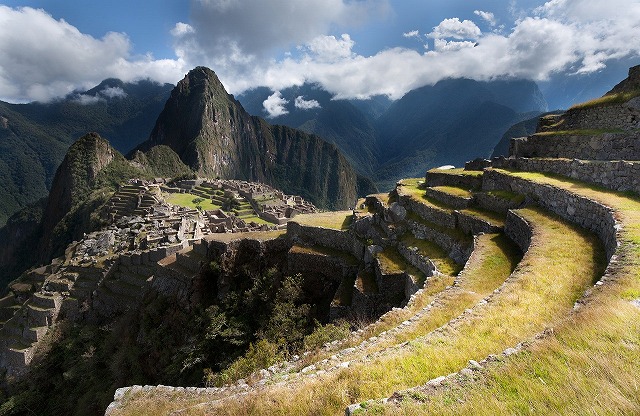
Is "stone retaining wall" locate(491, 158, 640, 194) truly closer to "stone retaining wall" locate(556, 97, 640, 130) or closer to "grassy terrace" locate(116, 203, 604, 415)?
"stone retaining wall" locate(556, 97, 640, 130)

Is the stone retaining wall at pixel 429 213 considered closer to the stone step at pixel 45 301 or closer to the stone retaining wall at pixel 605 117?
the stone retaining wall at pixel 605 117

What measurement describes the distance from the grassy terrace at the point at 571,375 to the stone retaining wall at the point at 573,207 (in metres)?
3.88

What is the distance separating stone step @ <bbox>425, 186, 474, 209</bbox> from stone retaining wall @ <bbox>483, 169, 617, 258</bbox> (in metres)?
1.68

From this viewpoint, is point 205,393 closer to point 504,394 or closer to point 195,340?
point 504,394

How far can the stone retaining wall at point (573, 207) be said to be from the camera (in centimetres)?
863

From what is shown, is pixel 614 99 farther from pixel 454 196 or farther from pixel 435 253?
pixel 435 253

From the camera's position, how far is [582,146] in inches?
600

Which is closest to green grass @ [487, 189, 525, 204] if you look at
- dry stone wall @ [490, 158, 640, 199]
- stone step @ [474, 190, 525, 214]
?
stone step @ [474, 190, 525, 214]

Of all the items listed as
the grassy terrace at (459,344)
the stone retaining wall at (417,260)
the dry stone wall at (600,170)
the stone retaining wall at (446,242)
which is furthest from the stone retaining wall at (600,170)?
the stone retaining wall at (417,260)

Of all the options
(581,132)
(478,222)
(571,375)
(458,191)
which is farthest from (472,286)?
(581,132)

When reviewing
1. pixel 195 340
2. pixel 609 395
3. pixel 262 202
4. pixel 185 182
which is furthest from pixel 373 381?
pixel 185 182

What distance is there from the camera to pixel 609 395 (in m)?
3.30

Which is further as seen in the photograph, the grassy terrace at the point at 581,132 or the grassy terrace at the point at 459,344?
the grassy terrace at the point at 581,132

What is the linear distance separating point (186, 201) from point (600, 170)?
6982cm
